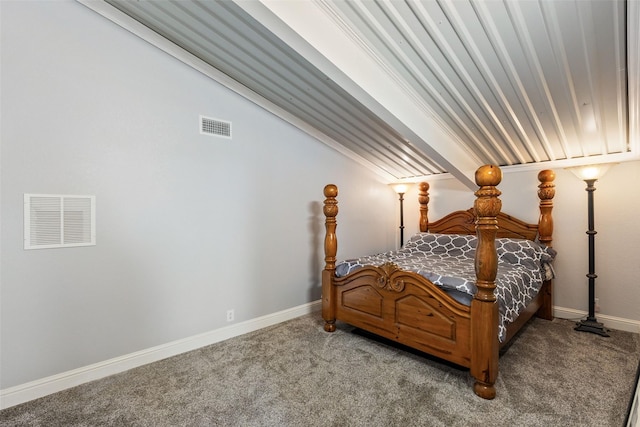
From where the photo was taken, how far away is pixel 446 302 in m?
2.09

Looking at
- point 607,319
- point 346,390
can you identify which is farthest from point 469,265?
point 346,390

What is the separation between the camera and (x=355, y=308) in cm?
272

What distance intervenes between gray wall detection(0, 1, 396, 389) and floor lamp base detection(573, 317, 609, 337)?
2945mm

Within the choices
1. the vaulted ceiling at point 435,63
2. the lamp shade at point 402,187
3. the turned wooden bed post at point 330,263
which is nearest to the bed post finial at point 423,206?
the lamp shade at point 402,187

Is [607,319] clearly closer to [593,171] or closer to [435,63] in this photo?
[593,171]

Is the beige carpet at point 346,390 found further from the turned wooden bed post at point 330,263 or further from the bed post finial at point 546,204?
the bed post finial at point 546,204

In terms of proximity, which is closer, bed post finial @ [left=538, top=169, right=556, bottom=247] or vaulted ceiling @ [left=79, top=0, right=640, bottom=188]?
vaulted ceiling @ [left=79, top=0, right=640, bottom=188]

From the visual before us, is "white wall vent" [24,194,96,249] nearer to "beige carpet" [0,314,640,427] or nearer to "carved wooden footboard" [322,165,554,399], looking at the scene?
"beige carpet" [0,314,640,427]

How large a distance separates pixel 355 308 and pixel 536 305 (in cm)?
187

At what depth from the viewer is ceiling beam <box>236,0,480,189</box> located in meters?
1.74

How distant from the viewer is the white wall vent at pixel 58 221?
1.92 metres

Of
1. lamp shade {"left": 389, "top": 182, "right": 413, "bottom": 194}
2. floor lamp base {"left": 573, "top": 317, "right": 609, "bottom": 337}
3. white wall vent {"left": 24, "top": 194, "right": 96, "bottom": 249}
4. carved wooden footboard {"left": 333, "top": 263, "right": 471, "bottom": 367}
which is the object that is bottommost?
floor lamp base {"left": 573, "top": 317, "right": 609, "bottom": 337}

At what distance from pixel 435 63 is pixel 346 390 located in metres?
2.34

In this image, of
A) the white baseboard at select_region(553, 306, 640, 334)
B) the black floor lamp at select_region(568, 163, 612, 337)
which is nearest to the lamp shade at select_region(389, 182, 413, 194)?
the black floor lamp at select_region(568, 163, 612, 337)
